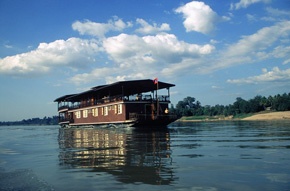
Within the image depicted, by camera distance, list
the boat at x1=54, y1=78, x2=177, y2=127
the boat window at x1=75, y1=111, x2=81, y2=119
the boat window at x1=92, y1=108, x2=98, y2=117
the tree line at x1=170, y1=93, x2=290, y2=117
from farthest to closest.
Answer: the tree line at x1=170, y1=93, x2=290, y2=117, the boat window at x1=75, y1=111, x2=81, y2=119, the boat window at x1=92, y1=108, x2=98, y2=117, the boat at x1=54, y1=78, x2=177, y2=127

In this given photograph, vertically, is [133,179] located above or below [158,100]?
below

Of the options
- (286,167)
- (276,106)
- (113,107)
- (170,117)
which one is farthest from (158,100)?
(276,106)

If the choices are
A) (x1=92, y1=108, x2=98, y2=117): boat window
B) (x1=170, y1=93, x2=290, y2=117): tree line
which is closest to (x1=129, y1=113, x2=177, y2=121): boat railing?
(x1=92, y1=108, x2=98, y2=117): boat window

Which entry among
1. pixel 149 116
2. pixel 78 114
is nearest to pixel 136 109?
pixel 149 116

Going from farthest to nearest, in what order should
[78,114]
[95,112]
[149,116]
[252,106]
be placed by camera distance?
[252,106]
[78,114]
[95,112]
[149,116]

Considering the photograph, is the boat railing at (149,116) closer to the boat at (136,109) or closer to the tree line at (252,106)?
the boat at (136,109)

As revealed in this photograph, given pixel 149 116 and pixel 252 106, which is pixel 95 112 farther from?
pixel 252 106

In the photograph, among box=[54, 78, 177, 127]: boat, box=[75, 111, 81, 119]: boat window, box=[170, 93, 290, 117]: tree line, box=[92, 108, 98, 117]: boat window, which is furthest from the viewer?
box=[170, 93, 290, 117]: tree line

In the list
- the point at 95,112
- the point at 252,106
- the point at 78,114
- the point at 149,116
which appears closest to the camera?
the point at 149,116

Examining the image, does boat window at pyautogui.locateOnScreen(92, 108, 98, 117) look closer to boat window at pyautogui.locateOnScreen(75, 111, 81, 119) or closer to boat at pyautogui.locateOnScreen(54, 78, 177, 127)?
boat at pyautogui.locateOnScreen(54, 78, 177, 127)

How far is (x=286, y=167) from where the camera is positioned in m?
6.94

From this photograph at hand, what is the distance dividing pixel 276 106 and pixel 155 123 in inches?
2930

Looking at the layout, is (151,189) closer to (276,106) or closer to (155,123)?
(155,123)

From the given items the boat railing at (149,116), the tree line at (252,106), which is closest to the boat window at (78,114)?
the boat railing at (149,116)
